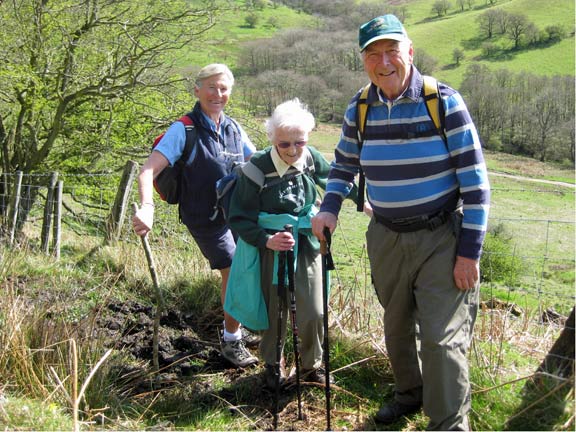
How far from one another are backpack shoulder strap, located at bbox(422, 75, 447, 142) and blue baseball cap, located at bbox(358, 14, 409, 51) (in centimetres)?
28

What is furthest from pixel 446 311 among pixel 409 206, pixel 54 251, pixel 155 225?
pixel 155 225

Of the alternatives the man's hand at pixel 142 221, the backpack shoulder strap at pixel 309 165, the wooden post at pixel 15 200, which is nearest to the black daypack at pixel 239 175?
the backpack shoulder strap at pixel 309 165

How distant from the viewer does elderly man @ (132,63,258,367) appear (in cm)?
387

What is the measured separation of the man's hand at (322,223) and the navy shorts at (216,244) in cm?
100

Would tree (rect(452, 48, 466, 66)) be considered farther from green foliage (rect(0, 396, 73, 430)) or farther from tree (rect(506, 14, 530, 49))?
green foliage (rect(0, 396, 73, 430))

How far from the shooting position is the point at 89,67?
1175cm

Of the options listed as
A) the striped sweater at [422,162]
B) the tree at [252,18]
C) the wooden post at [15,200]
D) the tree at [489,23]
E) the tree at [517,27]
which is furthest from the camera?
the tree at [489,23]

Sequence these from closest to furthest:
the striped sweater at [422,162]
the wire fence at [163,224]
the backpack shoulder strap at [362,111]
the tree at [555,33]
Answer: the striped sweater at [422,162], the backpack shoulder strap at [362,111], the wire fence at [163,224], the tree at [555,33]

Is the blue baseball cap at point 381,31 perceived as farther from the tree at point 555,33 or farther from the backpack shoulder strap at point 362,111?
the tree at point 555,33

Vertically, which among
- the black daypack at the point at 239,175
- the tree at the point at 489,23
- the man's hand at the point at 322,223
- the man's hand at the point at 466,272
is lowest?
the man's hand at the point at 466,272

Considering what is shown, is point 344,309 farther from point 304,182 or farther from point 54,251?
point 54,251

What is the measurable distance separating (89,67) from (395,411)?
10373 mm

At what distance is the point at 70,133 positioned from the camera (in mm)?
12656

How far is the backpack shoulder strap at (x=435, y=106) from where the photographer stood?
2795 mm
